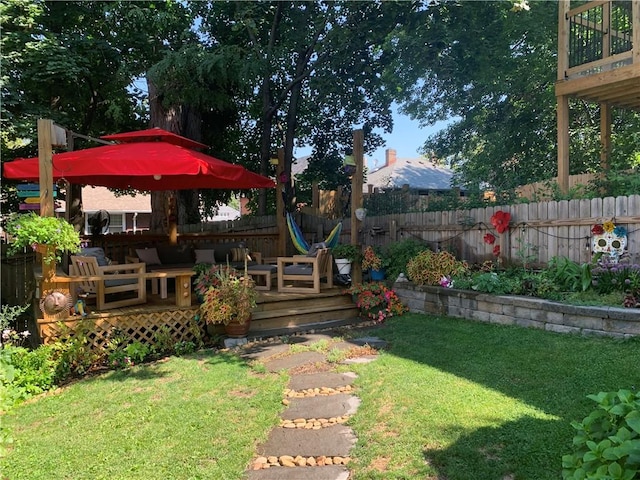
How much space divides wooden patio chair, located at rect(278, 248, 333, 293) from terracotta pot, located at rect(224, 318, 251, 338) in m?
1.40

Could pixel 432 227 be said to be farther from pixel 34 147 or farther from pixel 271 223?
pixel 34 147

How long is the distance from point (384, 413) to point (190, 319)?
315 centimetres

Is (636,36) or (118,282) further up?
(636,36)

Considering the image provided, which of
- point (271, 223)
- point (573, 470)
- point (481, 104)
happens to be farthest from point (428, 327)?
point (481, 104)

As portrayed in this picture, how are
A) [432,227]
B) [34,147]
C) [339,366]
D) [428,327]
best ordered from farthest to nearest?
[34,147] → [432,227] → [428,327] → [339,366]

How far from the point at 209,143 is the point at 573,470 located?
11853mm

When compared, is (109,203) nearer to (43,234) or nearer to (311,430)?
(43,234)

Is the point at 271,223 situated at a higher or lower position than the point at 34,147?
lower

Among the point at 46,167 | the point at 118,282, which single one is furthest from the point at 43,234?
the point at 118,282

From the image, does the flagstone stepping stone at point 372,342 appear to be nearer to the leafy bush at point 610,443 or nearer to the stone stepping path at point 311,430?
the stone stepping path at point 311,430

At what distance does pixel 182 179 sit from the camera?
25.3 feet

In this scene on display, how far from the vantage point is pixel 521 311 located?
521 cm

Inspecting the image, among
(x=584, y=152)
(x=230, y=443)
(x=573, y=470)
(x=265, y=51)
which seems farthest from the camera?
(x=584, y=152)

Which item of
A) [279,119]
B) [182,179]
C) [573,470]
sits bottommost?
[573,470]
